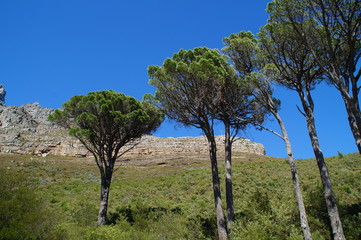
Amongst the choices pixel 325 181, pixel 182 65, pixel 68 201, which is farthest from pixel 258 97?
pixel 68 201

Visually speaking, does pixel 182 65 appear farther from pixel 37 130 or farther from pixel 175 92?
pixel 37 130

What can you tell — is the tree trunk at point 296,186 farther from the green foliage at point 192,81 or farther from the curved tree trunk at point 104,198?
the curved tree trunk at point 104,198

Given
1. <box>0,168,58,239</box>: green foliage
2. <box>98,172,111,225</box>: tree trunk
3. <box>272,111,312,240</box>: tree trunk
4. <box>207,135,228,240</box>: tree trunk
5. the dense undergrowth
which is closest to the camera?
<box>0,168,58,239</box>: green foliage

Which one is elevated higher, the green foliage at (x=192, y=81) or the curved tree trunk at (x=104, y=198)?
the green foliage at (x=192, y=81)

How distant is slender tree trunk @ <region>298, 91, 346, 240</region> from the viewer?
907 cm

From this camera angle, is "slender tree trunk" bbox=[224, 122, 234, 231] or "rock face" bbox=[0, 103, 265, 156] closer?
"slender tree trunk" bbox=[224, 122, 234, 231]

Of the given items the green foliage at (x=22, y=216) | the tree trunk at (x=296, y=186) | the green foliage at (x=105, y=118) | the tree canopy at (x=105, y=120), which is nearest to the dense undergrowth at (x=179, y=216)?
the green foliage at (x=22, y=216)

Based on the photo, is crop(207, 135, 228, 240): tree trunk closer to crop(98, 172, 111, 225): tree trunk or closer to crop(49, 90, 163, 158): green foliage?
crop(49, 90, 163, 158): green foliage

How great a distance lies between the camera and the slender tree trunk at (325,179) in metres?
9.07

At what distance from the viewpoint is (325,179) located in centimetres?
1015

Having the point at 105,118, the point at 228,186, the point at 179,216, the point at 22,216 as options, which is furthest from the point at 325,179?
the point at 105,118

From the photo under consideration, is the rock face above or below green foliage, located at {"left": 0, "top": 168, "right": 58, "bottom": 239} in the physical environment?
above

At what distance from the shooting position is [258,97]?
1434cm

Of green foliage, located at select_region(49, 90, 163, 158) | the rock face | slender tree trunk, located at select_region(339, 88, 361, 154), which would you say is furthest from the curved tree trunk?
the rock face
